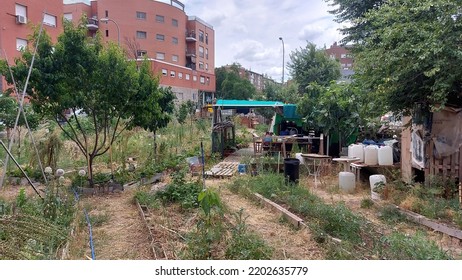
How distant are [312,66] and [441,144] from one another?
67.2 ft

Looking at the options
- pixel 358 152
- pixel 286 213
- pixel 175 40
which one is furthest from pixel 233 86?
pixel 286 213

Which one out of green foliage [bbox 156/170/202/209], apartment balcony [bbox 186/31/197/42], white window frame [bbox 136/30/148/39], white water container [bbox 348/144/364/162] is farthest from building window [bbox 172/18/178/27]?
green foliage [bbox 156/170/202/209]

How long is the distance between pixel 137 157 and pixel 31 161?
9.93 ft

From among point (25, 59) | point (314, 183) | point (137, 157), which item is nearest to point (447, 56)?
point (314, 183)

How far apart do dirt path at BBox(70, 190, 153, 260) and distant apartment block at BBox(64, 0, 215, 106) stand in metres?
31.0

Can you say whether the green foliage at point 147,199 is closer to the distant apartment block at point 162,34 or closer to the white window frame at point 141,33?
the distant apartment block at point 162,34

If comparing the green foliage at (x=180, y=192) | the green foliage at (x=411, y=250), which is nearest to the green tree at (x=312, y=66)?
the green foliage at (x=180, y=192)

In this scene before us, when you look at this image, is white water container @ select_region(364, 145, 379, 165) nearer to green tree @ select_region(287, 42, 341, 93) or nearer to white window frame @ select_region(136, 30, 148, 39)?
green tree @ select_region(287, 42, 341, 93)

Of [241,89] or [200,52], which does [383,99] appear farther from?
[200,52]

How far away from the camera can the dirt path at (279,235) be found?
3.89m

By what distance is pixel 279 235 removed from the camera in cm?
462

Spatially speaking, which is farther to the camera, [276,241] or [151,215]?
[151,215]

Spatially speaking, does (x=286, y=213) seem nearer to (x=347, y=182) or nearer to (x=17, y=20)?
(x=347, y=182)

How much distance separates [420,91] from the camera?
6285 millimetres
